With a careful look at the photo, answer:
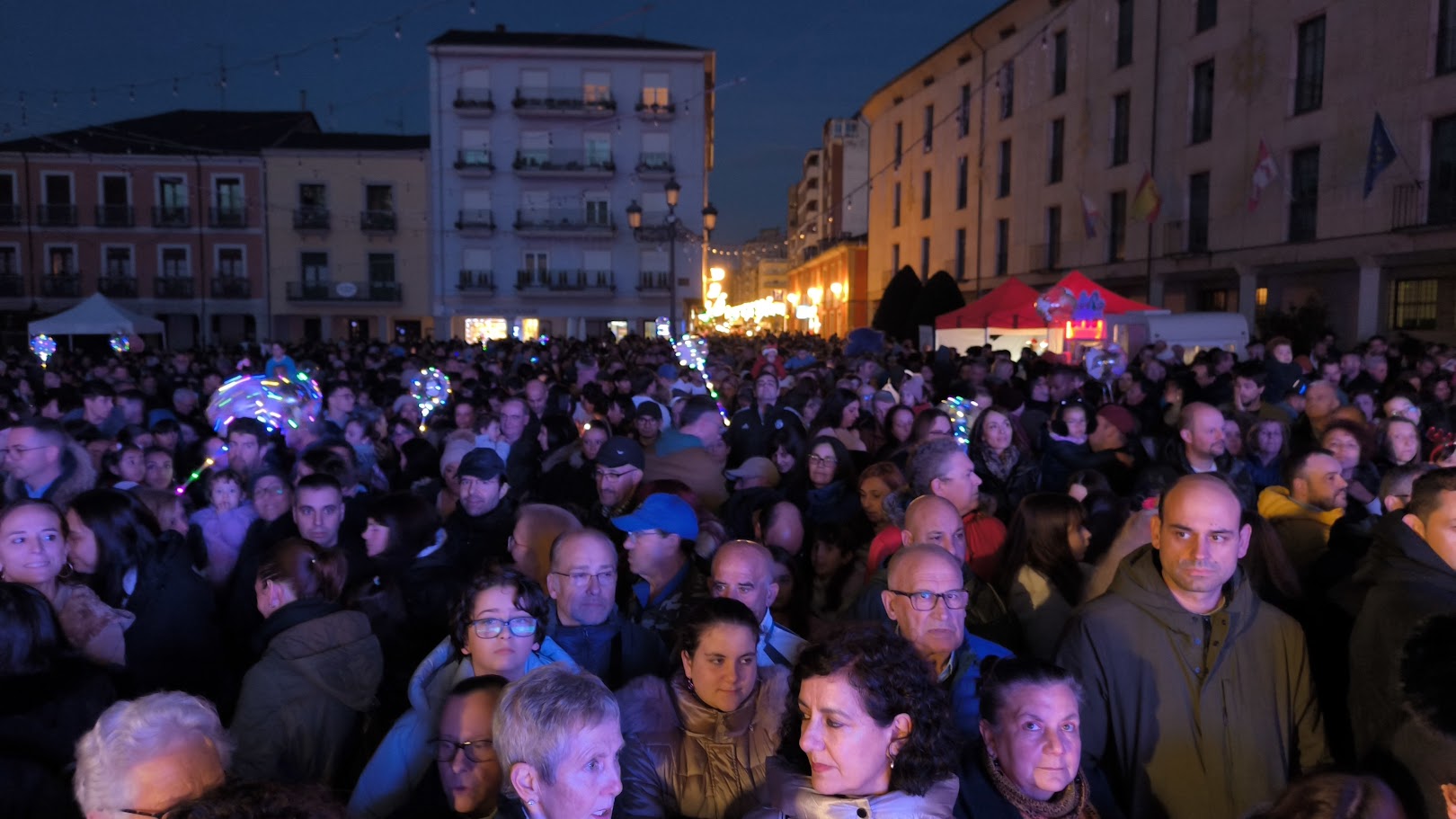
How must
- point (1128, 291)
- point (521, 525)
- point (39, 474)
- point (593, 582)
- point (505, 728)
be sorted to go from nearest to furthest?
point (505, 728), point (593, 582), point (521, 525), point (39, 474), point (1128, 291)

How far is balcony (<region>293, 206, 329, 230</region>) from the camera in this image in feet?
131

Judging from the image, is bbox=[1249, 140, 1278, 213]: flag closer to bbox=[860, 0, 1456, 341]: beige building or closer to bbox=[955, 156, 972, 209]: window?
bbox=[860, 0, 1456, 341]: beige building

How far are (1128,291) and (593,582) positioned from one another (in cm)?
2614

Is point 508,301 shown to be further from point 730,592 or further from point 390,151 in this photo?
point 730,592

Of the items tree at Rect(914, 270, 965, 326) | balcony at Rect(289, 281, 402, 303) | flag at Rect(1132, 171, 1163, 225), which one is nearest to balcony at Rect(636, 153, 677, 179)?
balcony at Rect(289, 281, 402, 303)

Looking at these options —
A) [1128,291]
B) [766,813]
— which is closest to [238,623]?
[766,813]

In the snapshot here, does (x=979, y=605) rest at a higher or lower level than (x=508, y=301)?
lower

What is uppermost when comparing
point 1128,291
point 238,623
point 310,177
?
point 310,177

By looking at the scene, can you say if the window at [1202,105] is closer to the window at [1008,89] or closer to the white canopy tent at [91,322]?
the window at [1008,89]

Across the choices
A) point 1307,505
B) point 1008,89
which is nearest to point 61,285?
point 1008,89

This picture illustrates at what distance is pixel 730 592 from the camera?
349 centimetres

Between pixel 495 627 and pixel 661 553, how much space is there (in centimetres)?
126

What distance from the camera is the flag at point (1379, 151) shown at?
15977 mm

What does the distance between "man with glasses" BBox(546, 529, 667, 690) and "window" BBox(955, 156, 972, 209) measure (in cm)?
3412
